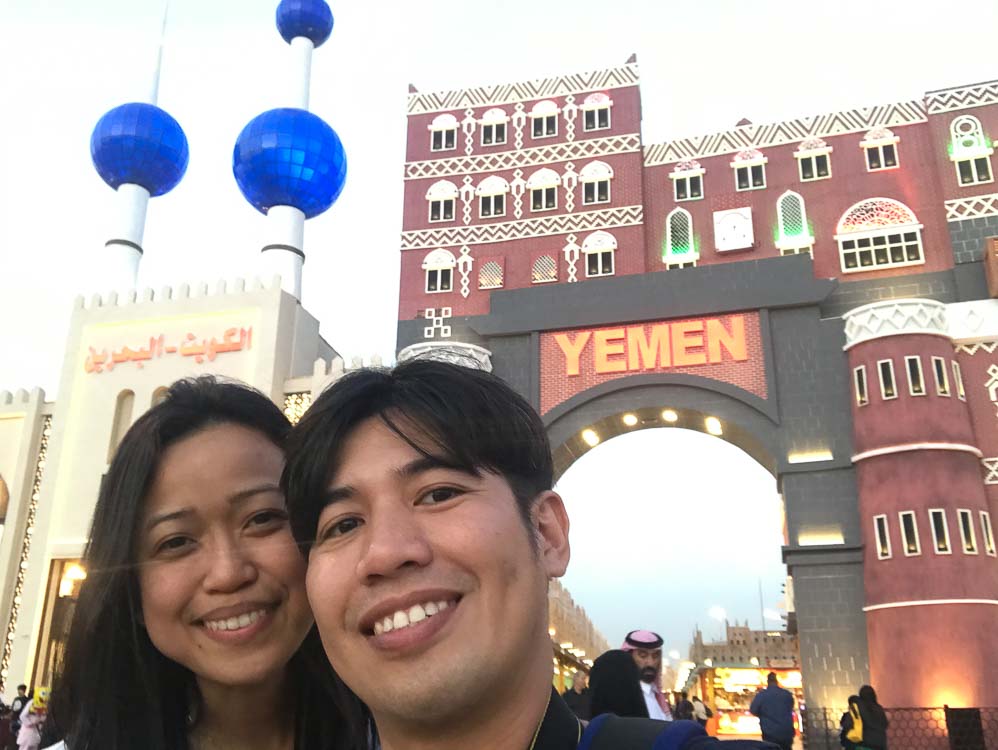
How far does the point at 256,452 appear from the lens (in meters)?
2.10

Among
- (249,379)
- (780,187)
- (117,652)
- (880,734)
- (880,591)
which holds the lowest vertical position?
(880,734)

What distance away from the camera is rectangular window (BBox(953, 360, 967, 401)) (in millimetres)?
15668

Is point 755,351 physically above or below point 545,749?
above

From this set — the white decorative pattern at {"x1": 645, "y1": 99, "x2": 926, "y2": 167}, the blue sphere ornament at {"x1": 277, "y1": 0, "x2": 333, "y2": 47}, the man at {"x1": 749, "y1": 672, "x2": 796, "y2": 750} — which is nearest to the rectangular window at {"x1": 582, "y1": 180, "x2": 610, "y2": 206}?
the white decorative pattern at {"x1": 645, "y1": 99, "x2": 926, "y2": 167}

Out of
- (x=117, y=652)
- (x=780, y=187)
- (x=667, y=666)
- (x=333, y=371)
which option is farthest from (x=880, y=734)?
(x=667, y=666)

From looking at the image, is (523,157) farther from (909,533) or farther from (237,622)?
(237,622)

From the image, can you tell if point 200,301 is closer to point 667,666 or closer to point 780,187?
point 780,187

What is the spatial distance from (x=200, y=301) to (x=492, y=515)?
61.0ft

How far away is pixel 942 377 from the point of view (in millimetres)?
15609

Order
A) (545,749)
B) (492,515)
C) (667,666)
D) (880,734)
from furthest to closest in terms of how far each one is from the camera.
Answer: (667,666), (880,734), (492,515), (545,749)

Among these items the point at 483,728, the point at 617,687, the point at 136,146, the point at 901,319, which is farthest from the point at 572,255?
the point at 483,728

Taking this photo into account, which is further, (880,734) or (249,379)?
(249,379)

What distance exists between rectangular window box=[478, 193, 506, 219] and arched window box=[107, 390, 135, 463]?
31.2 feet

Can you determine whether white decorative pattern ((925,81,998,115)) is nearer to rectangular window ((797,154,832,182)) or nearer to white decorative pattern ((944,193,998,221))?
white decorative pattern ((944,193,998,221))
